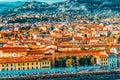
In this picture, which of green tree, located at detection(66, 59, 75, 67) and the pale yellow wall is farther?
the pale yellow wall

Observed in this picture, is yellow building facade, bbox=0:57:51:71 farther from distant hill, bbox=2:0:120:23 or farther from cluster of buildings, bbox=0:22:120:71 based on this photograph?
distant hill, bbox=2:0:120:23

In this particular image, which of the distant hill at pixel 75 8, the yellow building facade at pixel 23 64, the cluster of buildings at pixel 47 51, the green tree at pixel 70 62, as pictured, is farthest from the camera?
the distant hill at pixel 75 8

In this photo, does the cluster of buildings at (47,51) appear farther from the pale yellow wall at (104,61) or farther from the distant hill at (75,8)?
the distant hill at (75,8)

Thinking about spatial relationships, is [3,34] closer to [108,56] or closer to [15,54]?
[15,54]

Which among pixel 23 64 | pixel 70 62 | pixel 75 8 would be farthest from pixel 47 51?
pixel 75 8

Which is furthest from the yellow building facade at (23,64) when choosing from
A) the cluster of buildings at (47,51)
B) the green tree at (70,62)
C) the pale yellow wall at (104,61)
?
the pale yellow wall at (104,61)

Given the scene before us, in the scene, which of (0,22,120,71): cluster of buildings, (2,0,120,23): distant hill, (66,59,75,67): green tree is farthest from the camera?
(2,0,120,23): distant hill

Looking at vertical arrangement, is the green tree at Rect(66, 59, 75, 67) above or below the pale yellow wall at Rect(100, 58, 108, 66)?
above

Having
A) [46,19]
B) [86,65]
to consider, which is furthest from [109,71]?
[46,19]

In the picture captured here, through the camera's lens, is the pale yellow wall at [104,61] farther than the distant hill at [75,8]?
No

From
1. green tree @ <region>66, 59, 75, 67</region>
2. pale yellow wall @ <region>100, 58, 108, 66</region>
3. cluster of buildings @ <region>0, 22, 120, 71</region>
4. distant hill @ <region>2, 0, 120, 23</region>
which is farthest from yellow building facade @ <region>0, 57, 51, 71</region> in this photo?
distant hill @ <region>2, 0, 120, 23</region>

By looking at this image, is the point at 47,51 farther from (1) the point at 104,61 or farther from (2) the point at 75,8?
(2) the point at 75,8
